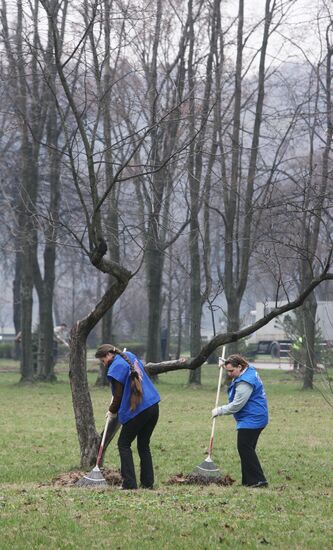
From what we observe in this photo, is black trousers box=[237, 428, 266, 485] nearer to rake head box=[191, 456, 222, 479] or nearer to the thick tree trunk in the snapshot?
rake head box=[191, 456, 222, 479]

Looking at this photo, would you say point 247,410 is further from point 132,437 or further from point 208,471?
point 132,437

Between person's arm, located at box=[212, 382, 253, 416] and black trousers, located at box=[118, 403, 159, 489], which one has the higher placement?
person's arm, located at box=[212, 382, 253, 416]

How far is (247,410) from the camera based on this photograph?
35.0 ft

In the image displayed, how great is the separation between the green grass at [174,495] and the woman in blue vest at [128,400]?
0.39 metres

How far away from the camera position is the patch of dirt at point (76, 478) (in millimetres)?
10820

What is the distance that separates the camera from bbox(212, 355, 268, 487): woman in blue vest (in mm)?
10609

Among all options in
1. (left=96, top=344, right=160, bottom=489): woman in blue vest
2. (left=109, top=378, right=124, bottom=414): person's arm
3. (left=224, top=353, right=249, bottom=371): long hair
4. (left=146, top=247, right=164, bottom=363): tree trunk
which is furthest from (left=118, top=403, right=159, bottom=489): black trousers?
(left=146, top=247, right=164, bottom=363): tree trunk

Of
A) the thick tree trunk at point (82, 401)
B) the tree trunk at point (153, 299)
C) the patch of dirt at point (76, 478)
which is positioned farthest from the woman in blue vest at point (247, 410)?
the tree trunk at point (153, 299)

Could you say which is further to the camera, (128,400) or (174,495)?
(128,400)

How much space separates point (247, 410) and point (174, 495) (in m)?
1.58

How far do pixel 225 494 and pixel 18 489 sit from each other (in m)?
2.12

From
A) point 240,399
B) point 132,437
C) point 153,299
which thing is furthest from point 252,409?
point 153,299

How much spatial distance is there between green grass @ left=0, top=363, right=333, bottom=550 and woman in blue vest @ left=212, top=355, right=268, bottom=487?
0.73 feet

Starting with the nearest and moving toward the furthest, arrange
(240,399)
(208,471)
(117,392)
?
(117,392) → (240,399) → (208,471)
